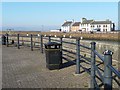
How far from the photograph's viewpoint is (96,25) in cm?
11838

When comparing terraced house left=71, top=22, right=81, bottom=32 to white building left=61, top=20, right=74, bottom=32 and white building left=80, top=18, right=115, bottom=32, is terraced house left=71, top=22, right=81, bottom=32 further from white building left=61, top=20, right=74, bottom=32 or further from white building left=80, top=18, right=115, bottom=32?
white building left=80, top=18, right=115, bottom=32

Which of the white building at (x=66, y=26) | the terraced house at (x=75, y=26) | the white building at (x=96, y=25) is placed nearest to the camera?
the white building at (x=96, y=25)

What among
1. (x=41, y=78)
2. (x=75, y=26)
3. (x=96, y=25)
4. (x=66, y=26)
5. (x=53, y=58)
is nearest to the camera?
(x=41, y=78)

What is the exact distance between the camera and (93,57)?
Result: 579 cm

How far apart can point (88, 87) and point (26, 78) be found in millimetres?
2020

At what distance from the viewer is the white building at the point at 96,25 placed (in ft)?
375

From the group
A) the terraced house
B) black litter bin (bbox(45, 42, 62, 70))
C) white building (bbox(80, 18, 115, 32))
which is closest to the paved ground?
black litter bin (bbox(45, 42, 62, 70))

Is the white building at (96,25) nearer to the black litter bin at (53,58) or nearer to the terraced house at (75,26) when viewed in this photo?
the terraced house at (75,26)

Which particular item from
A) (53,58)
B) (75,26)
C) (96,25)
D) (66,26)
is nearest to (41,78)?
(53,58)

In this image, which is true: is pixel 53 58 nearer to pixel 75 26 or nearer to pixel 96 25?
pixel 96 25

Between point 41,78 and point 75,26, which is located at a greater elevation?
point 75,26

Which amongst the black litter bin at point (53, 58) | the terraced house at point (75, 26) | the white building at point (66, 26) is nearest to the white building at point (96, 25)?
the terraced house at point (75, 26)

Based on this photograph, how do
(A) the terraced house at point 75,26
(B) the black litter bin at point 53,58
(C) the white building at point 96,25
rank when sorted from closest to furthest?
1. (B) the black litter bin at point 53,58
2. (C) the white building at point 96,25
3. (A) the terraced house at point 75,26

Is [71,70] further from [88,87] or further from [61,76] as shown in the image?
[88,87]
